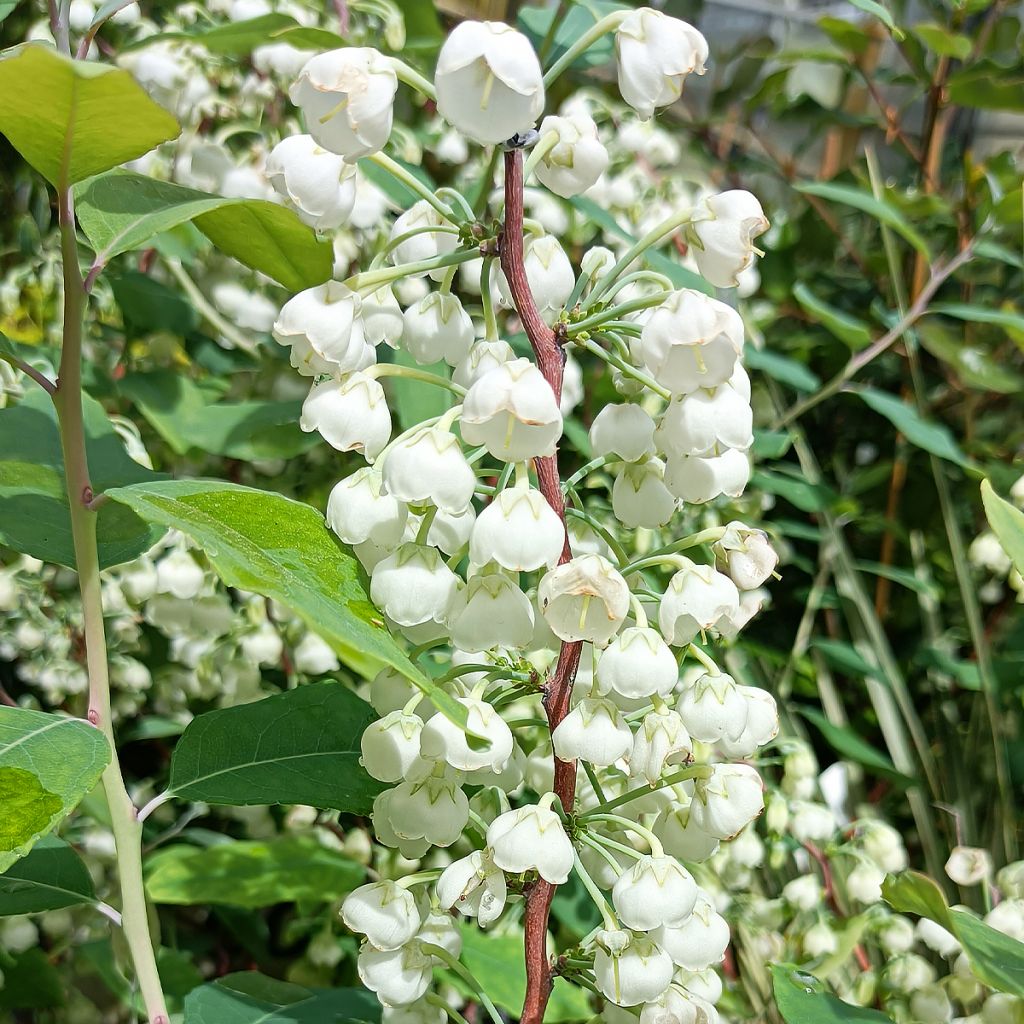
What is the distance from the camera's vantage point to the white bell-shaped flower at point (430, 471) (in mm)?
410

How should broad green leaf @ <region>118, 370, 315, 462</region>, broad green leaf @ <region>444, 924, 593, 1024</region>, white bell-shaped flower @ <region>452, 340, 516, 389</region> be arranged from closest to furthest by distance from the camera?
white bell-shaped flower @ <region>452, 340, 516, 389</region>, broad green leaf @ <region>444, 924, 593, 1024</region>, broad green leaf @ <region>118, 370, 315, 462</region>

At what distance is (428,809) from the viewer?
451 mm

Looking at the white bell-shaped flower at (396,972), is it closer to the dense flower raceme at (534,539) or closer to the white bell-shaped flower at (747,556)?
the dense flower raceme at (534,539)

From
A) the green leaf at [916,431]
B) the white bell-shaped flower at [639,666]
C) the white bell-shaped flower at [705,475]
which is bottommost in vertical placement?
the green leaf at [916,431]

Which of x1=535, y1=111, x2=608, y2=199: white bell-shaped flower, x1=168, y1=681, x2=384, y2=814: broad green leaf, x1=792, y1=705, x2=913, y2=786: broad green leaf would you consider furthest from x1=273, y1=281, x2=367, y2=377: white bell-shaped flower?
x1=792, y1=705, x2=913, y2=786: broad green leaf

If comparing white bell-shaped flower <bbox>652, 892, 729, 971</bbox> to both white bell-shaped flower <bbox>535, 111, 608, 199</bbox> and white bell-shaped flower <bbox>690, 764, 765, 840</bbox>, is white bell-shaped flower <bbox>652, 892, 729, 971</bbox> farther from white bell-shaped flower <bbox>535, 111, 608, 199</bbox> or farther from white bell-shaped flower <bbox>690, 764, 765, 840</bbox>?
white bell-shaped flower <bbox>535, 111, 608, 199</bbox>

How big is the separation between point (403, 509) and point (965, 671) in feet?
3.12

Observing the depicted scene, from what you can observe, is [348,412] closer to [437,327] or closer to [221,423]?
[437,327]

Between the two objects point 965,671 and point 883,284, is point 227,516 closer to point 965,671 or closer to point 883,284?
point 965,671

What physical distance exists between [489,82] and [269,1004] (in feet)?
1.51

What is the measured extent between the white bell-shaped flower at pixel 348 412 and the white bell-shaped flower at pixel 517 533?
0.07 meters

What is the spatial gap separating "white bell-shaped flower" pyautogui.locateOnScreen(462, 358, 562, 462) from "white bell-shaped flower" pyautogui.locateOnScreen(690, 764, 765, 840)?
6.3 inches

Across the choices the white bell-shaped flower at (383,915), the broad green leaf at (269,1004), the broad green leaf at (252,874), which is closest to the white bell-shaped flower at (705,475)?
the white bell-shaped flower at (383,915)

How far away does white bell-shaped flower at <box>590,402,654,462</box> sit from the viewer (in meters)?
0.47
